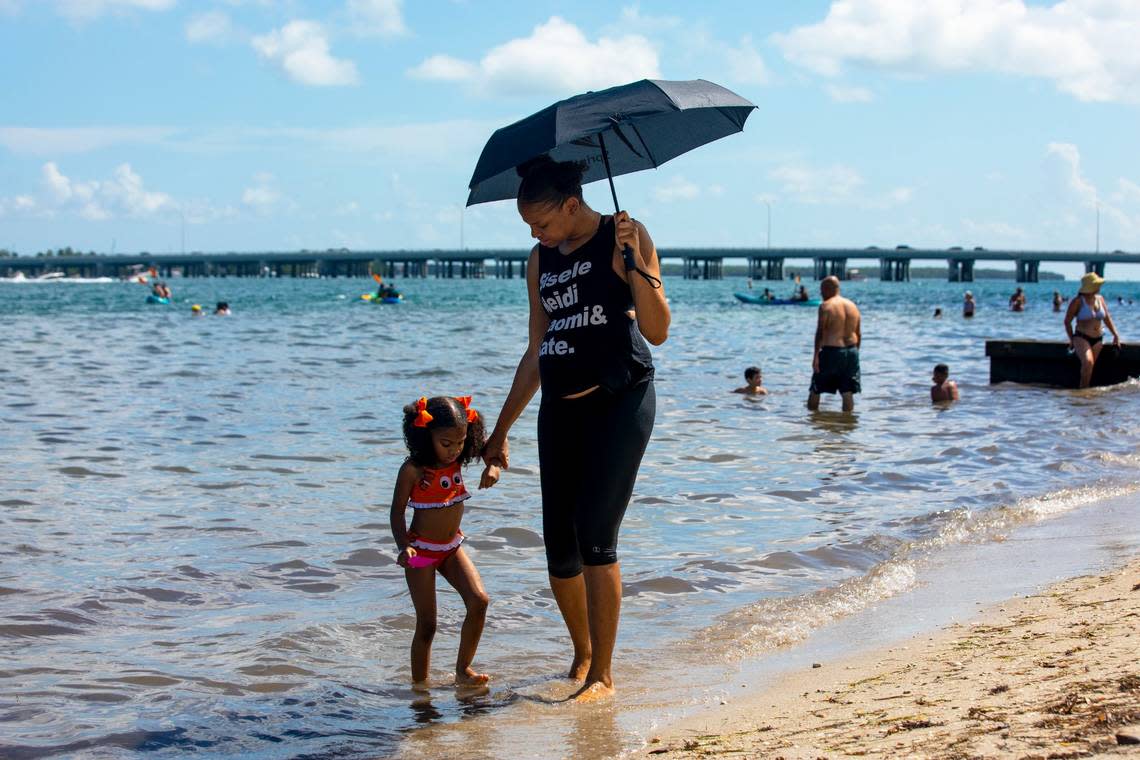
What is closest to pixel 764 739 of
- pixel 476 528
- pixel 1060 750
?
pixel 1060 750

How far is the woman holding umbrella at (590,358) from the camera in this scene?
4254 millimetres

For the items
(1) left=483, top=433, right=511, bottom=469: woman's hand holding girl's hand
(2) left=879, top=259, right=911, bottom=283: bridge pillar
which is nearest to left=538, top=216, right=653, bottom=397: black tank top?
(1) left=483, top=433, right=511, bottom=469: woman's hand holding girl's hand

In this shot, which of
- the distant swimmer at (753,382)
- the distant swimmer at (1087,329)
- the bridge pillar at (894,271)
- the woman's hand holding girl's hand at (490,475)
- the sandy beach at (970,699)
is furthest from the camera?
the bridge pillar at (894,271)

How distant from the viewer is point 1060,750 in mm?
2855

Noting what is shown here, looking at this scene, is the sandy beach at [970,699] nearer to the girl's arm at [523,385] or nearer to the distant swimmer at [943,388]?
the girl's arm at [523,385]

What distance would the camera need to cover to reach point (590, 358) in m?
4.28

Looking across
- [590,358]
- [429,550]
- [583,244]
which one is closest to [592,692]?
[429,550]

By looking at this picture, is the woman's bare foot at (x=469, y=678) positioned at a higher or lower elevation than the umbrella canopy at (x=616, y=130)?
lower

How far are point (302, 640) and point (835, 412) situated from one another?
10.7 meters

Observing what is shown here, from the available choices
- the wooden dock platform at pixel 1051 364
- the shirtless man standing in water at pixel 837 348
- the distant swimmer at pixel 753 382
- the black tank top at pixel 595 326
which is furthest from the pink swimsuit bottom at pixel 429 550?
the wooden dock platform at pixel 1051 364

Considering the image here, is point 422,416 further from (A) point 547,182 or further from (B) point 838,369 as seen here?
(B) point 838,369

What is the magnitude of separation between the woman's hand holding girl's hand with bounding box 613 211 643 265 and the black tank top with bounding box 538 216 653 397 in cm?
10

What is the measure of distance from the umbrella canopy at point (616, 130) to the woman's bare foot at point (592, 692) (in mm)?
1856

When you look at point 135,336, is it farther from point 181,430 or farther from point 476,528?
point 476,528
